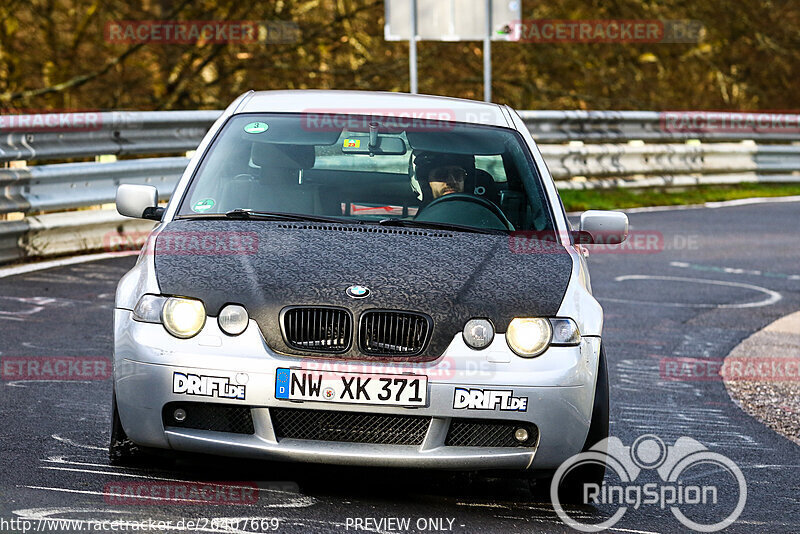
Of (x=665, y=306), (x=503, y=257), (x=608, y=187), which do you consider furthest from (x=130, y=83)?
(x=503, y=257)

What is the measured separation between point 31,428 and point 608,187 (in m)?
13.7

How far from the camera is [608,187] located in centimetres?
1869

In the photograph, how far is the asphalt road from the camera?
4723 mm

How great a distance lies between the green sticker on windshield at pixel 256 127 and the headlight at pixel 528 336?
1.94 meters

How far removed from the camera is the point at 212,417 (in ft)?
15.9

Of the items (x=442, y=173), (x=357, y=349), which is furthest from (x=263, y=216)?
(x=357, y=349)

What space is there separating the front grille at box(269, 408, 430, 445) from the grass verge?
1189 centimetres

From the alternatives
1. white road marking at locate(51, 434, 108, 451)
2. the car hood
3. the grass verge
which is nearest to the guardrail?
the grass verge

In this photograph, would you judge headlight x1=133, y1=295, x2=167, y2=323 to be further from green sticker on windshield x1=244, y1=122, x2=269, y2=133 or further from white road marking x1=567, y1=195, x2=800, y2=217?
white road marking x1=567, y1=195, x2=800, y2=217

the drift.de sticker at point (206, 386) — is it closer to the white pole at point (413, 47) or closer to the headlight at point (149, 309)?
→ the headlight at point (149, 309)

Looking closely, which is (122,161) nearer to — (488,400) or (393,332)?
(393,332)

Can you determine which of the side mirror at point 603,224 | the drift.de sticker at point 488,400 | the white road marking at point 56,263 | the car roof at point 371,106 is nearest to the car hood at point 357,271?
the drift.de sticker at point 488,400

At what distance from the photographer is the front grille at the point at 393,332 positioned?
15.8ft

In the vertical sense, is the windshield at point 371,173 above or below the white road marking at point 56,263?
above
